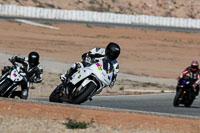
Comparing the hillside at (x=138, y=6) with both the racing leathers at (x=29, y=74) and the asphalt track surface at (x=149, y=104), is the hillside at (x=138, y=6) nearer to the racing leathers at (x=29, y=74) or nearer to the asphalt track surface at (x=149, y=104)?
the asphalt track surface at (x=149, y=104)

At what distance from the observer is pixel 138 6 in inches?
2908

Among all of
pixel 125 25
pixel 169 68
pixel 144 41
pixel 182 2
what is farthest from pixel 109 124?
pixel 182 2

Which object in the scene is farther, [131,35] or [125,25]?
[125,25]

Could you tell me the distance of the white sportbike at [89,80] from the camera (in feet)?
37.6

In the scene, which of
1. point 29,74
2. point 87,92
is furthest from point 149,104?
point 87,92

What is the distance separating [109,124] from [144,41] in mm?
40301

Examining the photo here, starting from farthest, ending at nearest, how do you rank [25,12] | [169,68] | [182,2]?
[182,2] → [25,12] → [169,68]

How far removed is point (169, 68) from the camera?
116 feet

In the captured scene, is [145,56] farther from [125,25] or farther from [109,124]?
[109,124]

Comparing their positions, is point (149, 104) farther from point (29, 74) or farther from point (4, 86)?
point (4, 86)

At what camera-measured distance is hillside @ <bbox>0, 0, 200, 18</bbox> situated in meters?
69.6

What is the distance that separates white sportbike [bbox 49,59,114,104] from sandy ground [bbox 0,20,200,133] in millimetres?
1007

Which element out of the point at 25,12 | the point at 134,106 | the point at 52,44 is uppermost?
the point at 25,12

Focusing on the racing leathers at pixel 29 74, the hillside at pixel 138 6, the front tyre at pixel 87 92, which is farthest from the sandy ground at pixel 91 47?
the hillside at pixel 138 6
